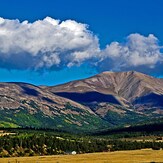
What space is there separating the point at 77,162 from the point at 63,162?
751cm

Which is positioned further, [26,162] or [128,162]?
[26,162]

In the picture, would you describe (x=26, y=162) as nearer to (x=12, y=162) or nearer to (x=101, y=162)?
(x=12, y=162)

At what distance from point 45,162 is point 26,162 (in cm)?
828

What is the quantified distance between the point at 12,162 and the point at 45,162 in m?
14.9

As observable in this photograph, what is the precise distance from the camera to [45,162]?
190 metres

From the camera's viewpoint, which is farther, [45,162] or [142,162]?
[45,162]

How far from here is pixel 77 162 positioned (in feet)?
615

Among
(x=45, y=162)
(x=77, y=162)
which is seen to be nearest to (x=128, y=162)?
(x=77, y=162)

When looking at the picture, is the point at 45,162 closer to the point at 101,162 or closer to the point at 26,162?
the point at 26,162

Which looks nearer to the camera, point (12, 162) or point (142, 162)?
point (142, 162)

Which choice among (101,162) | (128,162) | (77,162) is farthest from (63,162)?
(128,162)

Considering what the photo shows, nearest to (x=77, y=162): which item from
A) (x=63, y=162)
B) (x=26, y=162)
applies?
(x=63, y=162)

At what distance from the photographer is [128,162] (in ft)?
572

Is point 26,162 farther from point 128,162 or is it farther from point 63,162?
point 128,162
